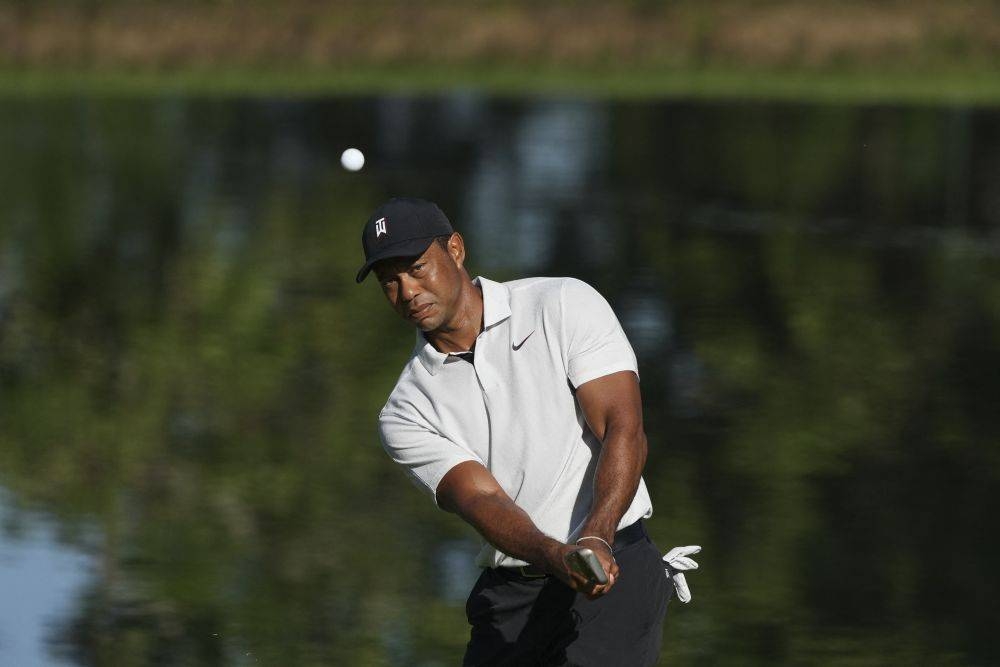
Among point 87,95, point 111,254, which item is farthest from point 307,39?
point 111,254

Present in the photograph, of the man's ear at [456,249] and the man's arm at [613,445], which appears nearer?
the man's arm at [613,445]

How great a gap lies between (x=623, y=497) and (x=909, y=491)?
556 cm

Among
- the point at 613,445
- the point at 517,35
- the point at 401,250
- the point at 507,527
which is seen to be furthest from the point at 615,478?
the point at 517,35

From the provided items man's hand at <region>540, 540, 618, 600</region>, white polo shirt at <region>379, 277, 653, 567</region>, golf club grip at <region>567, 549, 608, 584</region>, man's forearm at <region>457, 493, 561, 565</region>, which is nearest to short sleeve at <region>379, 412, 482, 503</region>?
white polo shirt at <region>379, 277, 653, 567</region>

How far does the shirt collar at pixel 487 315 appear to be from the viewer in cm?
497

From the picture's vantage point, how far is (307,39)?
47.8m

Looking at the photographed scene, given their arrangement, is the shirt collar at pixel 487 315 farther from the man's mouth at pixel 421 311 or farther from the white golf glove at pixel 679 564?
the white golf glove at pixel 679 564

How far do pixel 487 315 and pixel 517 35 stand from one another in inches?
1656

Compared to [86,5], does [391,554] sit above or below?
below

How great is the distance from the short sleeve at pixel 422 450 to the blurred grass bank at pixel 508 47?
34686 mm

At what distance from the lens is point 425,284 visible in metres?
4.91

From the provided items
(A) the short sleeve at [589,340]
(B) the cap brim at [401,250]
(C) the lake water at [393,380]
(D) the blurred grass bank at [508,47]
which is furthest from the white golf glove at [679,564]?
(D) the blurred grass bank at [508,47]

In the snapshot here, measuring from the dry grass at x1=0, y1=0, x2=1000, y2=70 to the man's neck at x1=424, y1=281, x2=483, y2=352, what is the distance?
38.1 m

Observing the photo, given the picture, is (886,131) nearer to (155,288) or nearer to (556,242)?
(556,242)
